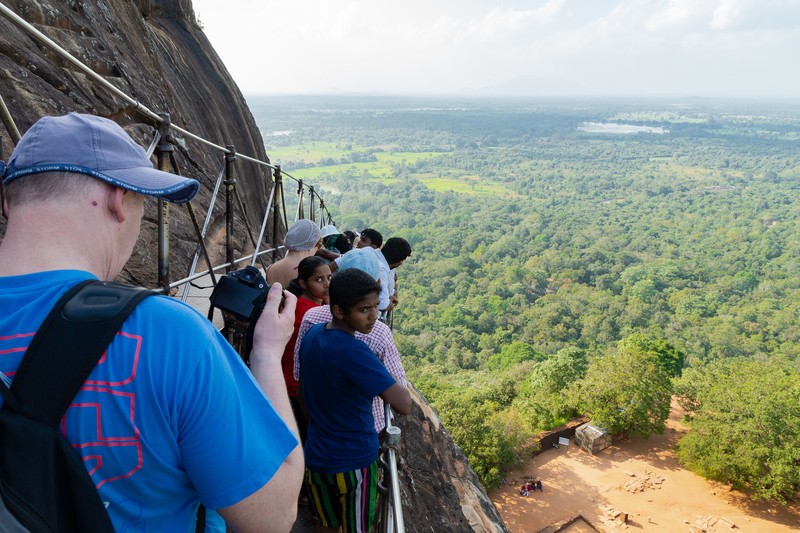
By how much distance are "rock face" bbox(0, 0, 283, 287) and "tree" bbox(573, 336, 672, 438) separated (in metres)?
17.1

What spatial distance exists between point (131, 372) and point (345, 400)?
151 cm

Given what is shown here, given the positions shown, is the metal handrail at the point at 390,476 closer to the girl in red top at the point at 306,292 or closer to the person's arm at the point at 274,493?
the girl in red top at the point at 306,292

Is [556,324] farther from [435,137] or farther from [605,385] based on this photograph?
[435,137]

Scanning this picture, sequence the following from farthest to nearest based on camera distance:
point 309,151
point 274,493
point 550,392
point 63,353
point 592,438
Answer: point 309,151 < point 550,392 < point 592,438 < point 274,493 < point 63,353

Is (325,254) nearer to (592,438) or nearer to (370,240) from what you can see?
(370,240)

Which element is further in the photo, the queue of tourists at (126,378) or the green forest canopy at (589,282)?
the green forest canopy at (589,282)

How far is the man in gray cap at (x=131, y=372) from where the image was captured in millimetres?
910

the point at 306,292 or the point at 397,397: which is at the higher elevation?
the point at 306,292

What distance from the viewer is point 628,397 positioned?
20281mm

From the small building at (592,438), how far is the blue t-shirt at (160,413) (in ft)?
71.2

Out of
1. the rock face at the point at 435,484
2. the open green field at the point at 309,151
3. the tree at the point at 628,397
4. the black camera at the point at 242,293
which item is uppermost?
the black camera at the point at 242,293

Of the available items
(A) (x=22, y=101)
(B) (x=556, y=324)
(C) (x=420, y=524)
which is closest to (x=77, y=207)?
(A) (x=22, y=101)

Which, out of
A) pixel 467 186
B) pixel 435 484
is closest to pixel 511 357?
pixel 435 484

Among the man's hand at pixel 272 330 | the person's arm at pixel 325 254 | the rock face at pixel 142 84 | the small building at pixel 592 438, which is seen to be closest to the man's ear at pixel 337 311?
the man's hand at pixel 272 330
